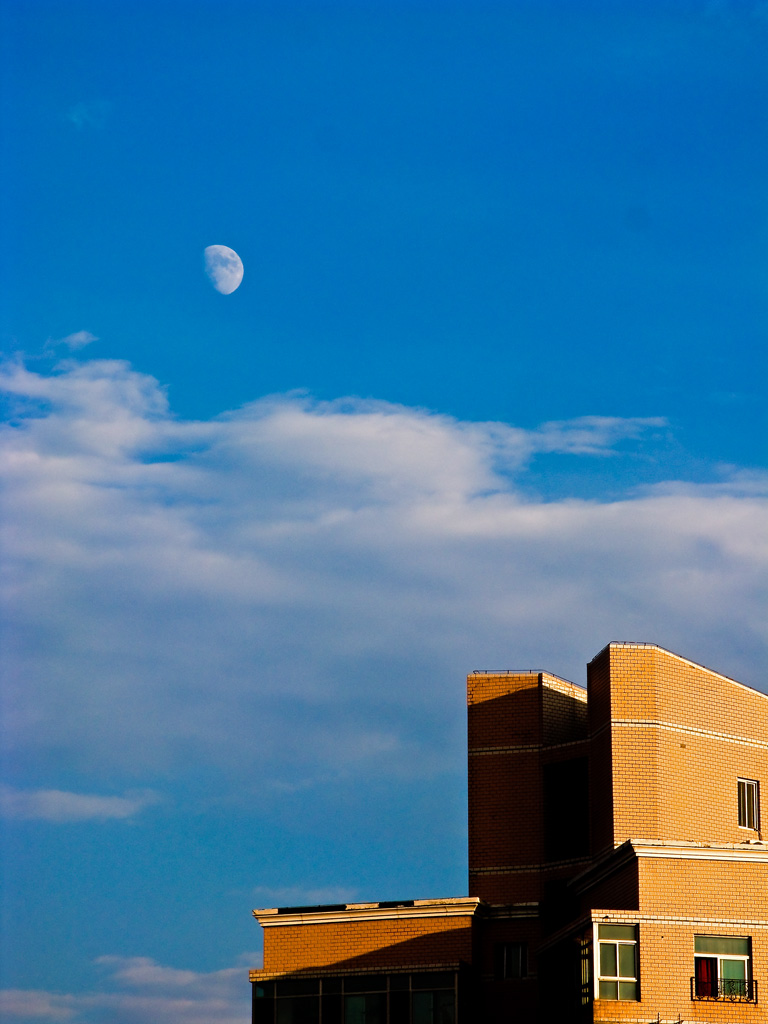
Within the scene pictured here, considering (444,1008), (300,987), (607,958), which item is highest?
(607,958)

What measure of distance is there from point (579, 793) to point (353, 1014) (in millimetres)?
13149

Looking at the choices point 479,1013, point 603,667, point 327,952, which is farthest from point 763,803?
point 327,952

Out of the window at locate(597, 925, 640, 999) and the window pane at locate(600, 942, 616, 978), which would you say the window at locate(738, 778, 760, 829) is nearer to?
the window at locate(597, 925, 640, 999)

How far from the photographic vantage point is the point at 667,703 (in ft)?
184

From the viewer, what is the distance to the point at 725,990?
44.4 metres

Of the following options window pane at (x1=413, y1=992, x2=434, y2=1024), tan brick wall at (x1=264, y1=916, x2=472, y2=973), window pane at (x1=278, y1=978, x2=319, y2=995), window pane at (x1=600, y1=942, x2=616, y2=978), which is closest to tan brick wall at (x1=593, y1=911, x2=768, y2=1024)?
window pane at (x1=600, y1=942, x2=616, y2=978)

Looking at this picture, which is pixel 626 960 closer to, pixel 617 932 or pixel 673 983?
pixel 617 932

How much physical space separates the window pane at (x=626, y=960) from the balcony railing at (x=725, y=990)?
1.78 m

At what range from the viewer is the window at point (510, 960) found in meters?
55.2

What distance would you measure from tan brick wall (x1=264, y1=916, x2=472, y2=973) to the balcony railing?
33.5 feet

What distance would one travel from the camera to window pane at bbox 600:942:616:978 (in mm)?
44719

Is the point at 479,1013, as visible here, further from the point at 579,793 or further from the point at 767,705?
the point at 767,705

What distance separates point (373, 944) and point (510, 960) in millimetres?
6036

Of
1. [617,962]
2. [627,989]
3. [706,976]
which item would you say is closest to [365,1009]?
[617,962]
